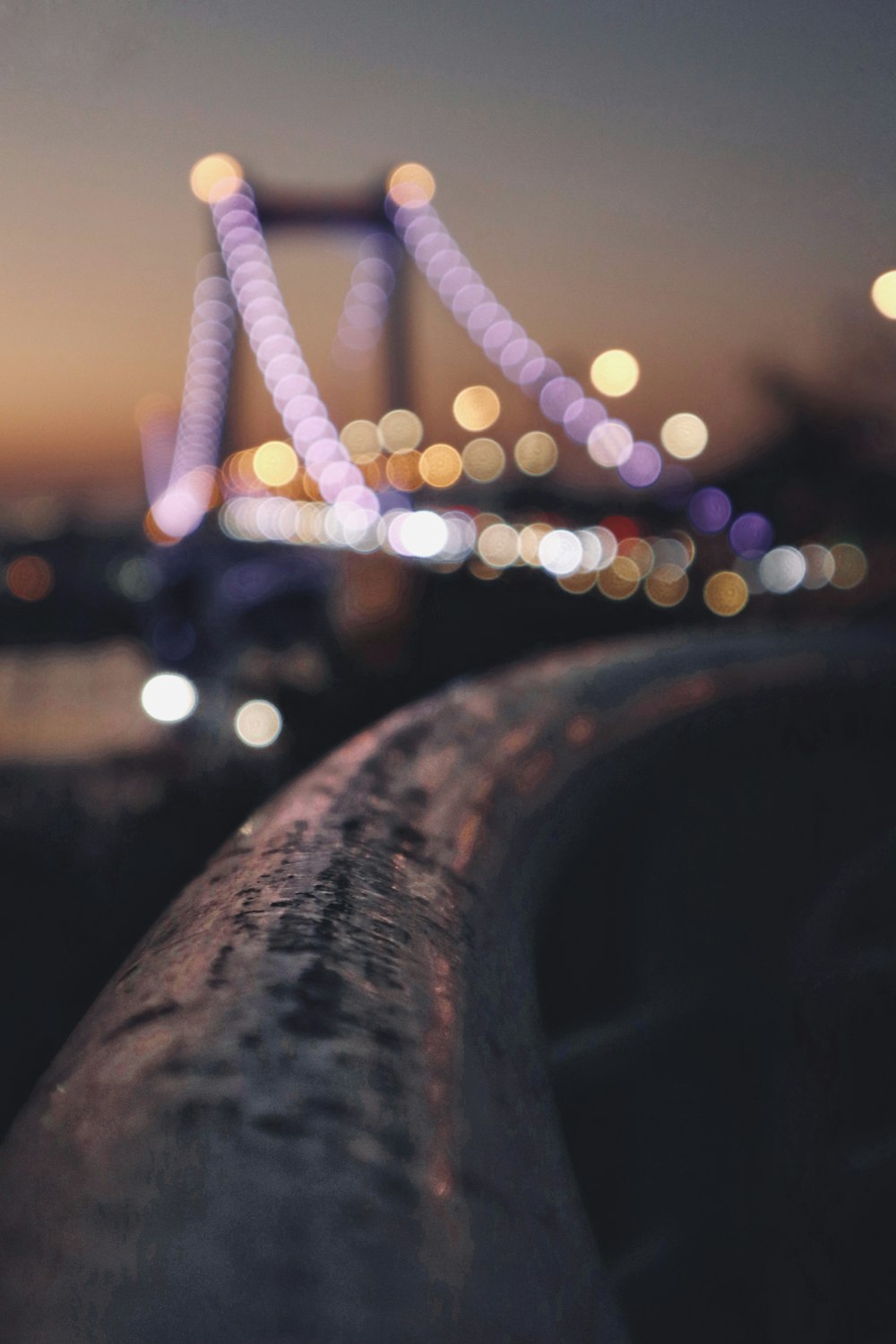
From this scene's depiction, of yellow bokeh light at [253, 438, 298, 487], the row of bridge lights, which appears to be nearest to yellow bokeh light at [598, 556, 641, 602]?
the row of bridge lights

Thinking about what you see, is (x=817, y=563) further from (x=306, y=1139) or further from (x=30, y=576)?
(x=306, y=1139)

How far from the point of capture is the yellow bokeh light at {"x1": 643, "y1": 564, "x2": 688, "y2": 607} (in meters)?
21.3

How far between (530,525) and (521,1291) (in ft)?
156

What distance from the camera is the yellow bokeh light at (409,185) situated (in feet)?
99.5

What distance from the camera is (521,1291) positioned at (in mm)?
332

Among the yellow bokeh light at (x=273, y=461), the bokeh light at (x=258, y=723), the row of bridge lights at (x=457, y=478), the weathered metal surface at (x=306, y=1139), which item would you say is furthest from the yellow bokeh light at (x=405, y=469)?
the weathered metal surface at (x=306, y=1139)

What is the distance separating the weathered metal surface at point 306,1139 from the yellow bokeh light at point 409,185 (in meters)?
31.4

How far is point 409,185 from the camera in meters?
30.9

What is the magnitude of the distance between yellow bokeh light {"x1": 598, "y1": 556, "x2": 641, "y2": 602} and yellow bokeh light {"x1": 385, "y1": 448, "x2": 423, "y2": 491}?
15.4ft

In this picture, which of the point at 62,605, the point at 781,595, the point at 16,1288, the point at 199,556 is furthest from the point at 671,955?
the point at 62,605

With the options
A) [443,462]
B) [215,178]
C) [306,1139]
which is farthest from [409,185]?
[306,1139]

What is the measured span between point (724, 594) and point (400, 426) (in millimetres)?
8897

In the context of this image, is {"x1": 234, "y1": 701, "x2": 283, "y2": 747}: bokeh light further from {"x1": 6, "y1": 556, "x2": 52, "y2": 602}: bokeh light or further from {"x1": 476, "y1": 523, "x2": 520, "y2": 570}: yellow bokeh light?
{"x1": 476, "y1": 523, "x2": 520, "y2": 570}: yellow bokeh light

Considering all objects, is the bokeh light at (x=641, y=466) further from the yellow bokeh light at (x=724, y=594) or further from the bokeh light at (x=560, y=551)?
the yellow bokeh light at (x=724, y=594)
